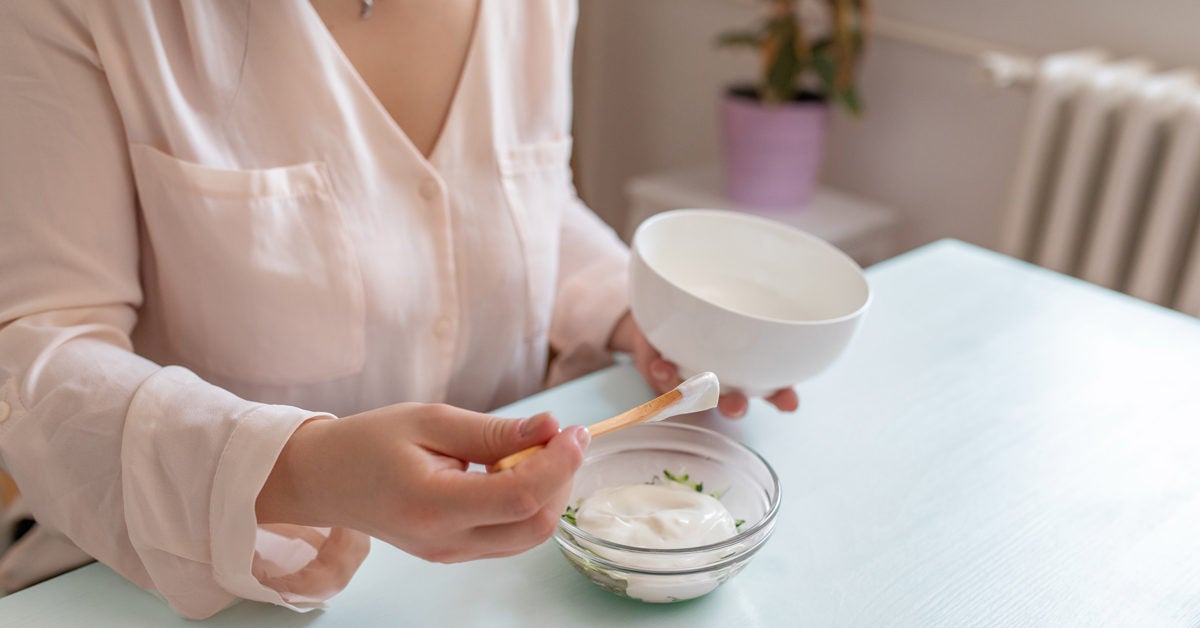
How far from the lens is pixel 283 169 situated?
29.8 inches

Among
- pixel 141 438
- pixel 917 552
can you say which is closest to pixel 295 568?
pixel 141 438

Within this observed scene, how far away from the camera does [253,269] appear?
75 cm

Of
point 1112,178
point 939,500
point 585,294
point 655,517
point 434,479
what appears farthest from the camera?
point 1112,178

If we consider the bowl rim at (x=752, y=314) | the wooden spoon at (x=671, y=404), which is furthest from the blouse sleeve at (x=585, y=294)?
the wooden spoon at (x=671, y=404)

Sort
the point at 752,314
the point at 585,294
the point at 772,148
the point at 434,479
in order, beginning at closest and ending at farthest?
the point at 434,479
the point at 752,314
the point at 585,294
the point at 772,148

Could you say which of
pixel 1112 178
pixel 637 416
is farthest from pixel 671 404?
pixel 1112 178

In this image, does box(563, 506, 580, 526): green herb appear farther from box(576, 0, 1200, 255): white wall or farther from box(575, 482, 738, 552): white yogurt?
box(576, 0, 1200, 255): white wall

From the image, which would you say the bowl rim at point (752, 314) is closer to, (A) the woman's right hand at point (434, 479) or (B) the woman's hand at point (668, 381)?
(B) the woman's hand at point (668, 381)

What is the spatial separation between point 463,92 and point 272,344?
0.82 feet

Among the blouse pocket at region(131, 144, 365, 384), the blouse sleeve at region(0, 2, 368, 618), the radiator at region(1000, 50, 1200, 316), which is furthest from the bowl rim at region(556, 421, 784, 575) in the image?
the radiator at region(1000, 50, 1200, 316)

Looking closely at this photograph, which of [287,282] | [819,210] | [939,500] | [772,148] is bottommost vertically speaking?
[819,210]

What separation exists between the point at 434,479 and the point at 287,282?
0.32 meters

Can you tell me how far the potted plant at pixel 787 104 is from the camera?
6.25 ft

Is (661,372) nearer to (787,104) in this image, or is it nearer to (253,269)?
(253,269)
